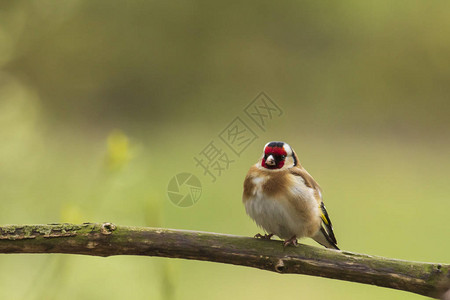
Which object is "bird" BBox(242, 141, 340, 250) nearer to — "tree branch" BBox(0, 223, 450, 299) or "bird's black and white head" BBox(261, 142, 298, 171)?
"bird's black and white head" BBox(261, 142, 298, 171)

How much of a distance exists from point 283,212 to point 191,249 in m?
0.24

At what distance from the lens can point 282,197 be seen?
0.94 m

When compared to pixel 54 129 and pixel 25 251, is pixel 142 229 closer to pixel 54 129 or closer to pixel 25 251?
pixel 25 251

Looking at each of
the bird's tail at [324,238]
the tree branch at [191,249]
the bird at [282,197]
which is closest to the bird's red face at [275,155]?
the bird at [282,197]

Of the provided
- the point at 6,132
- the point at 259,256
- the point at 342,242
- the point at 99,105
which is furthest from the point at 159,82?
the point at 259,256

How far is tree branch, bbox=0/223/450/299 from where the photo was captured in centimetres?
72

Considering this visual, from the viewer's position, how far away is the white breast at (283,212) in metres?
0.94

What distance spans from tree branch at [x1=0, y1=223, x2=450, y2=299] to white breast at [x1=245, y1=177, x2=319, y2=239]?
7.2 inches

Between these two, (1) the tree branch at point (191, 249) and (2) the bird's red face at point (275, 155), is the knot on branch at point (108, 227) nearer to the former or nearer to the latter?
(1) the tree branch at point (191, 249)

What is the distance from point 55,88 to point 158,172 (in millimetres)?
863

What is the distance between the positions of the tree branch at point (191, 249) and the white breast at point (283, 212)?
182mm

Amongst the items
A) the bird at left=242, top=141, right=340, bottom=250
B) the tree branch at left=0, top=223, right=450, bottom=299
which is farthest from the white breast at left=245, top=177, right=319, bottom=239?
the tree branch at left=0, top=223, right=450, bottom=299

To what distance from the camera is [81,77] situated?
363 cm

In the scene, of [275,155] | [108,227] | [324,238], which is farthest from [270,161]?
[108,227]
